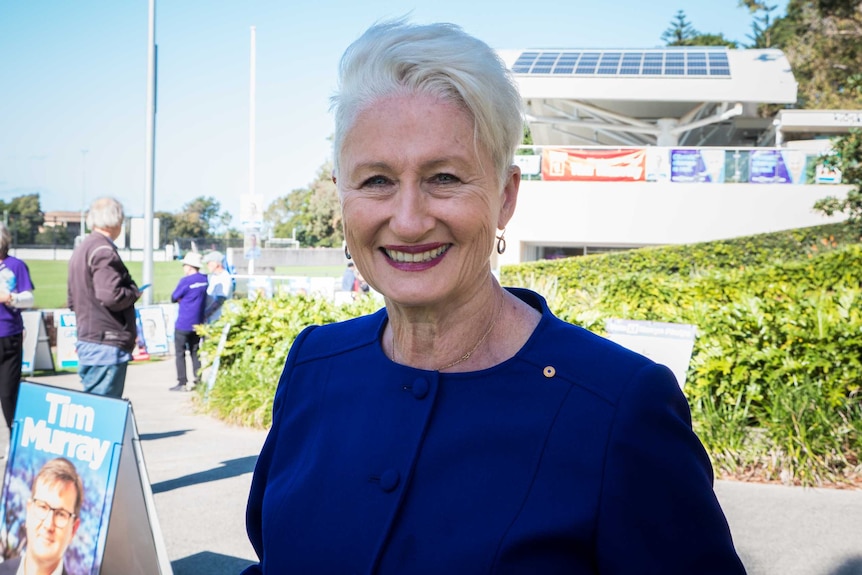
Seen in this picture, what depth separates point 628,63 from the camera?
2709 centimetres

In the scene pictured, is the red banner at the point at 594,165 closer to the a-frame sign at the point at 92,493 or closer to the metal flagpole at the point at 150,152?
the metal flagpole at the point at 150,152

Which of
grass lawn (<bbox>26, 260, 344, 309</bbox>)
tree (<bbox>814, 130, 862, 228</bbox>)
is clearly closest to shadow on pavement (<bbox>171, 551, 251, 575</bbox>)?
tree (<bbox>814, 130, 862, 228</bbox>)

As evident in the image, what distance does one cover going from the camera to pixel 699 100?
83.4 ft

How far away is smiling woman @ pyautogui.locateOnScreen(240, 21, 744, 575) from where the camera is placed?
4.84 feet

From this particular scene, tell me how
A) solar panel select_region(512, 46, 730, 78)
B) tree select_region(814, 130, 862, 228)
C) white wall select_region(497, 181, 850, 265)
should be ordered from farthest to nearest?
solar panel select_region(512, 46, 730, 78), white wall select_region(497, 181, 850, 265), tree select_region(814, 130, 862, 228)

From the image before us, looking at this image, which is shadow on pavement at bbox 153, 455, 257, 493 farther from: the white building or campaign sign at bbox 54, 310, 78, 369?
the white building

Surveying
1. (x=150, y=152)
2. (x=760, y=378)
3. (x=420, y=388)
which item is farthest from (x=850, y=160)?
(x=420, y=388)

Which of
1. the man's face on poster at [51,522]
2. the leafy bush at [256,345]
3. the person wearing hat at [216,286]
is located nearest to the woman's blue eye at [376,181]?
the man's face on poster at [51,522]

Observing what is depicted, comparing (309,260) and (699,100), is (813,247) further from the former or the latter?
(309,260)

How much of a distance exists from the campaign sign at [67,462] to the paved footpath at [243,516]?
1.54m

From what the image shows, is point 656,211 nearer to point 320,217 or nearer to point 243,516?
point 243,516

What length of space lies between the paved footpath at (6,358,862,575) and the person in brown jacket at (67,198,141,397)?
1.17 metres

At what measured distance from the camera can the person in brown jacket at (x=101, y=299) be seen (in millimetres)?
6469

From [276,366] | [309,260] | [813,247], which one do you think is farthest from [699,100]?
[309,260]
